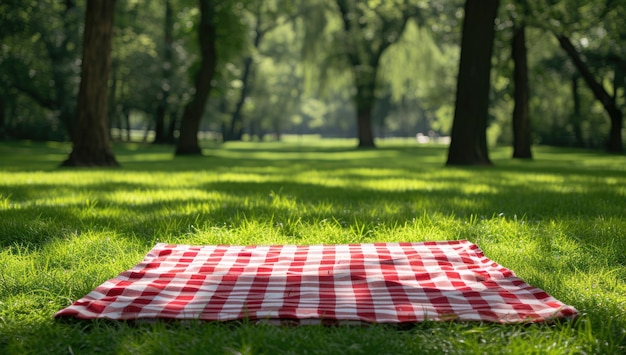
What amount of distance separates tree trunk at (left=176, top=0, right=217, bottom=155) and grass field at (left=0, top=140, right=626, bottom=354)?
1207 centimetres

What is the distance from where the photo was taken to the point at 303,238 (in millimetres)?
4578

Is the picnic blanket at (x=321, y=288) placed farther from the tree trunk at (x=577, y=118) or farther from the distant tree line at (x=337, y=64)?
the tree trunk at (x=577, y=118)

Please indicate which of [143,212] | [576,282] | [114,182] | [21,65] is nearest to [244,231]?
[143,212]

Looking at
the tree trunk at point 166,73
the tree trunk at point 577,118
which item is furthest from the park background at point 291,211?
the tree trunk at point 577,118

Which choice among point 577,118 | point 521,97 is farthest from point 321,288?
point 577,118

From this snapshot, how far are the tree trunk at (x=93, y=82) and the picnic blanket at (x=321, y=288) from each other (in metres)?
9.72

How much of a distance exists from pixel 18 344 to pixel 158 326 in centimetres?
56

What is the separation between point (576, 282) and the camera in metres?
3.17

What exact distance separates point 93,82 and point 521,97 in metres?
14.2

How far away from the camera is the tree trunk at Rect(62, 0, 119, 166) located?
12.6 m

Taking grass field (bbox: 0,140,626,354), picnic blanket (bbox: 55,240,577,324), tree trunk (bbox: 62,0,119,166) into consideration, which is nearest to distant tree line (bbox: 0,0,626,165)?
tree trunk (bbox: 62,0,119,166)

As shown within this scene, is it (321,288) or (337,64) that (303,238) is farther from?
(337,64)

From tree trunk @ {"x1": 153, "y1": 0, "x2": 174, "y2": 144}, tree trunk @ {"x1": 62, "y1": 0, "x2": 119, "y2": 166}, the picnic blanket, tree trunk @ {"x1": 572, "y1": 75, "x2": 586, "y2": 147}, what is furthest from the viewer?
tree trunk @ {"x1": 572, "y1": 75, "x2": 586, "y2": 147}

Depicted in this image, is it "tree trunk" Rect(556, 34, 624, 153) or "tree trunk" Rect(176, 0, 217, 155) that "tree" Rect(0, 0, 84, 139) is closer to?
"tree trunk" Rect(176, 0, 217, 155)
